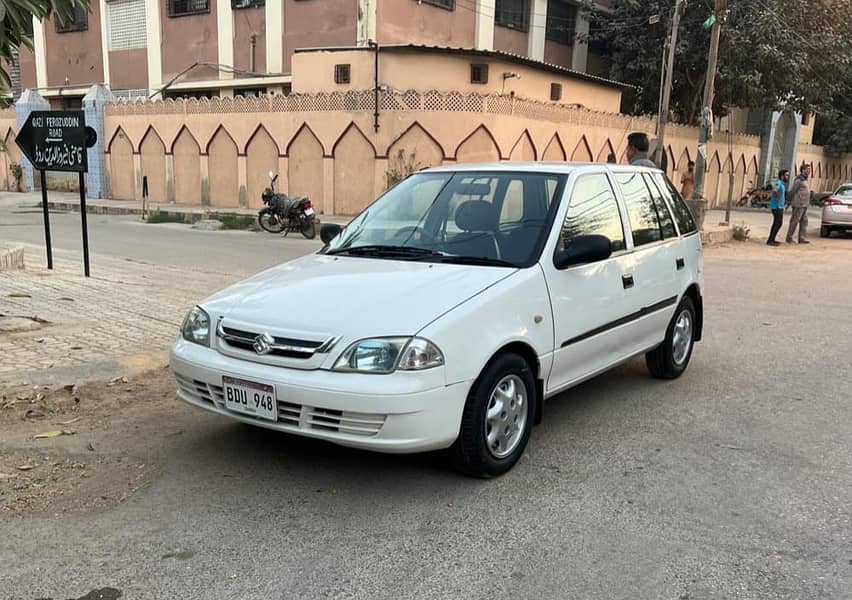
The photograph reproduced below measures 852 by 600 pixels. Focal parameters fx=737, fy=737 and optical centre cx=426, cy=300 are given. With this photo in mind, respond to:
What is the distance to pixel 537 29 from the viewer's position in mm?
31141

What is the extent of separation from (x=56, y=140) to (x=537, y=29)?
83.4 feet

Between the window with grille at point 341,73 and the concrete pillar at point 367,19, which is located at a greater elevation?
the concrete pillar at point 367,19

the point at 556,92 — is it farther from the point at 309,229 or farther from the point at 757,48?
the point at 309,229

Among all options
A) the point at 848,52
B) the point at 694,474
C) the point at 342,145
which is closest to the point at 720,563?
the point at 694,474

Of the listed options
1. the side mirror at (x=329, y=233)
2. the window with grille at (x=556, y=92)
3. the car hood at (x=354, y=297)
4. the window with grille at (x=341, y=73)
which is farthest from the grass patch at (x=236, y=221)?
the car hood at (x=354, y=297)

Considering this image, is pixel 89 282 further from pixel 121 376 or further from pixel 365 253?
pixel 365 253

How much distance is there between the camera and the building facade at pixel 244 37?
83.2 feet

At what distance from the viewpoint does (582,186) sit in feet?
16.3

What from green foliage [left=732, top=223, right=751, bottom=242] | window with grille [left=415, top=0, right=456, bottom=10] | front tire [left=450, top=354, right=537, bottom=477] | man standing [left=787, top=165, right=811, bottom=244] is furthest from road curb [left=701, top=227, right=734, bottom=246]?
front tire [left=450, top=354, right=537, bottom=477]

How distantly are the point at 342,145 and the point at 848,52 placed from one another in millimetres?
20115

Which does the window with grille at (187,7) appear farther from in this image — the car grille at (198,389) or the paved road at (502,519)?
the car grille at (198,389)

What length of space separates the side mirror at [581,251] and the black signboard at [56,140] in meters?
7.17

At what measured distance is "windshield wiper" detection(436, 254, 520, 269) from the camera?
4.31 metres

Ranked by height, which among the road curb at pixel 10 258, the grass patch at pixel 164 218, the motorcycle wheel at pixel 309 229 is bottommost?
the grass patch at pixel 164 218
